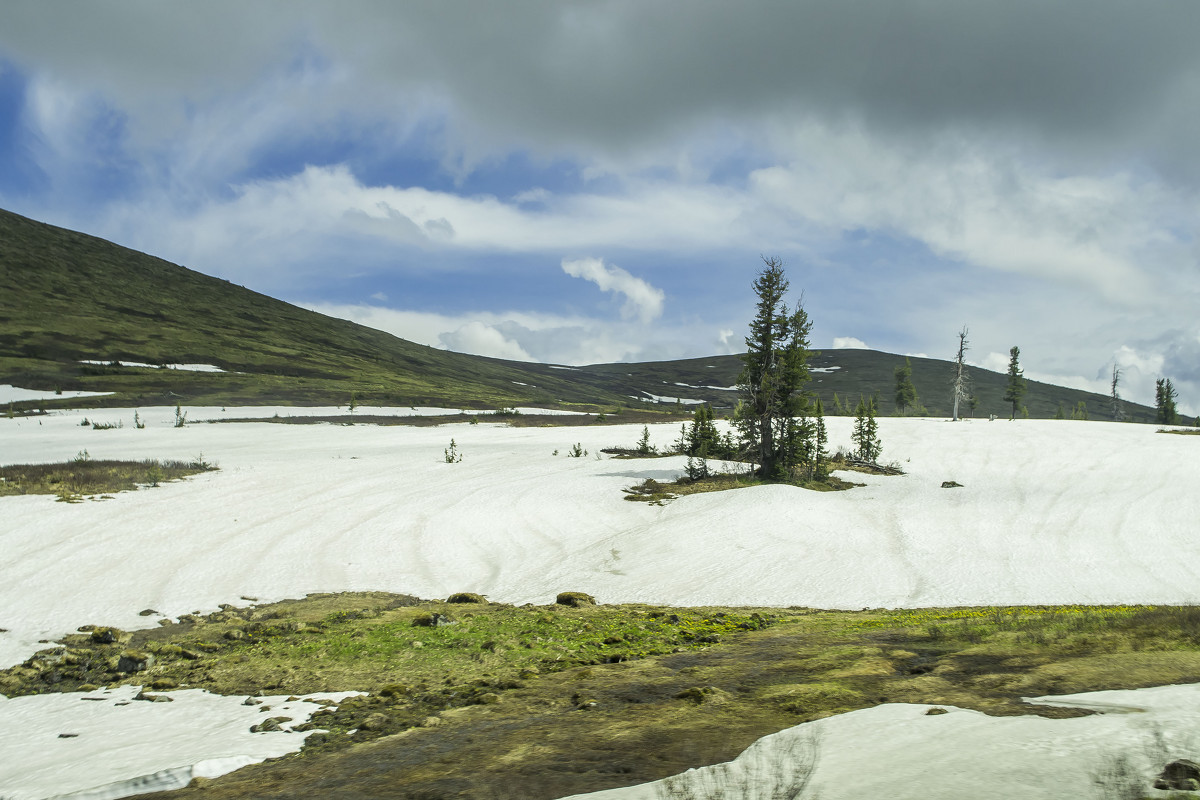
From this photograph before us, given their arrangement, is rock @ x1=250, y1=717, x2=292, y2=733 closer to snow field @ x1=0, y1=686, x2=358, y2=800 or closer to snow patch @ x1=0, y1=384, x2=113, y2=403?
snow field @ x1=0, y1=686, x2=358, y2=800

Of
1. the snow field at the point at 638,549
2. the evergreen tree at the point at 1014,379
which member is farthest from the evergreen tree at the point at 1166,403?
the snow field at the point at 638,549

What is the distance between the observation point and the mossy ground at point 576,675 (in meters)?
4.33

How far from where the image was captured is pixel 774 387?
26.4 m

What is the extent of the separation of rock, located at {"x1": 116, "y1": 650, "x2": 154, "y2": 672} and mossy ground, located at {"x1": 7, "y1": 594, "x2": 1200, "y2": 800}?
4.1 inches

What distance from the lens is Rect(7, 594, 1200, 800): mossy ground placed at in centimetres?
433

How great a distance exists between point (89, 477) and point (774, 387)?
23962mm

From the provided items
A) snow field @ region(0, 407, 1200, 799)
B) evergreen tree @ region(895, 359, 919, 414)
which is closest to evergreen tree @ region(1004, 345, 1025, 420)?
evergreen tree @ region(895, 359, 919, 414)

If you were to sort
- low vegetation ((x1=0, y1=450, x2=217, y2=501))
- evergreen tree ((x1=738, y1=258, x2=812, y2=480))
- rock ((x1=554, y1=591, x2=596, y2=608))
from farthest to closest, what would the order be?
evergreen tree ((x1=738, y1=258, x2=812, y2=480)) < low vegetation ((x1=0, y1=450, x2=217, y2=501)) < rock ((x1=554, y1=591, x2=596, y2=608))

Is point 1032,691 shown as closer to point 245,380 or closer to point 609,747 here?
point 609,747

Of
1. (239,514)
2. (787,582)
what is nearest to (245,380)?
(239,514)

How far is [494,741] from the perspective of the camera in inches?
190

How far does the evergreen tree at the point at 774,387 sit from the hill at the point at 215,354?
48.9m

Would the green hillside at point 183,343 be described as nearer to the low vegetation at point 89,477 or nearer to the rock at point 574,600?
the low vegetation at point 89,477

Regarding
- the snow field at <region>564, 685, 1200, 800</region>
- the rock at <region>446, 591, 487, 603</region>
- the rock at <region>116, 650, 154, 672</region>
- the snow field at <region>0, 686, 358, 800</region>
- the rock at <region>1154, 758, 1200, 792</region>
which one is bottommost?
the rock at <region>446, 591, 487, 603</region>
